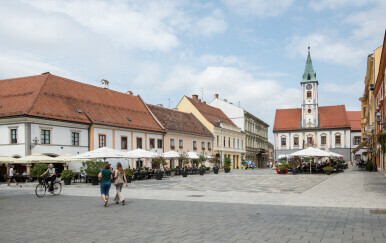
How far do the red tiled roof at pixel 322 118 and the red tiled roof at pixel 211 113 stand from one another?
Answer: 1408 cm

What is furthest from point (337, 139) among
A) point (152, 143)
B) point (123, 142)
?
point (123, 142)

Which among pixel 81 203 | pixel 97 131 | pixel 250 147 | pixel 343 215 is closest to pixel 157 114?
pixel 97 131

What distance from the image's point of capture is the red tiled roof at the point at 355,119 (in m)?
81.2

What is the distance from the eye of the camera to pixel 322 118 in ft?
251

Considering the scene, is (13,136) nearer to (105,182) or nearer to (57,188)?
(57,188)

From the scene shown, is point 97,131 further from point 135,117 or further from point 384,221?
point 384,221

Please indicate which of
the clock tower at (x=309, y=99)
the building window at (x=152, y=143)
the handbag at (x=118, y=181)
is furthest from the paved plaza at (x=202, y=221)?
the clock tower at (x=309, y=99)

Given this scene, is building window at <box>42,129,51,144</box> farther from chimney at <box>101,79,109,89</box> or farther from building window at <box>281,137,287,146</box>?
building window at <box>281,137,287,146</box>

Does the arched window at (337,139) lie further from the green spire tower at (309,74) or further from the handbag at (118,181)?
the handbag at (118,181)

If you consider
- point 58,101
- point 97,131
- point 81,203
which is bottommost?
point 81,203

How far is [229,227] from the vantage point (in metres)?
8.80

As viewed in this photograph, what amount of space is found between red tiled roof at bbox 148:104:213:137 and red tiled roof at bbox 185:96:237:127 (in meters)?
1.99

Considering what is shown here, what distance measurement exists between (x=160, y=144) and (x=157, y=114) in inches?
187

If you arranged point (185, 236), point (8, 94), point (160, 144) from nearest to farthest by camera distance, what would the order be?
point (185, 236) → point (8, 94) → point (160, 144)
